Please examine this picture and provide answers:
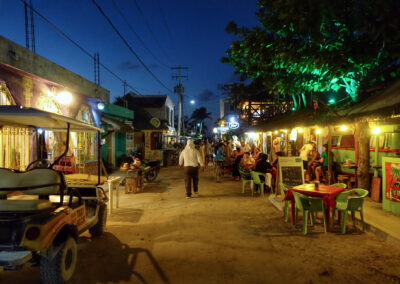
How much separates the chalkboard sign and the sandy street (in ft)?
3.83

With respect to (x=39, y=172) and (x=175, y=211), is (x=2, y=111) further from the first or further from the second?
(x=175, y=211)

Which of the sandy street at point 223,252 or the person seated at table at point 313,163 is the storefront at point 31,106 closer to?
the sandy street at point 223,252

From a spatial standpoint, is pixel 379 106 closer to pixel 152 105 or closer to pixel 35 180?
pixel 35 180

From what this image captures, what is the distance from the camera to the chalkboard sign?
8312mm

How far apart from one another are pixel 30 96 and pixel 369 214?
32.8 ft

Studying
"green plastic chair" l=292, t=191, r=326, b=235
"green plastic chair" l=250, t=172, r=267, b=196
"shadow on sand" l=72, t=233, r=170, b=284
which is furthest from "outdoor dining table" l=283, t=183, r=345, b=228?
"shadow on sand" l=72, t=233, r=170, b=284

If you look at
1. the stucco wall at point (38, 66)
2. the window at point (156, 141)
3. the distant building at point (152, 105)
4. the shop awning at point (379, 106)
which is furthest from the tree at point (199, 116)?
the shop awning at point (379, 106)

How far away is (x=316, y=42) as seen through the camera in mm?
6996

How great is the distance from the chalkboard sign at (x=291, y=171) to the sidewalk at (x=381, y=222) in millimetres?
696

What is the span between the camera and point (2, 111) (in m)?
3.98

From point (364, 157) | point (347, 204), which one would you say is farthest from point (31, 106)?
point (364, 157)

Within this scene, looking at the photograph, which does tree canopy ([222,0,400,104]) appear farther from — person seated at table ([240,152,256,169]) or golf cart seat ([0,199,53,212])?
golf cart seat ([0,199,53,212])

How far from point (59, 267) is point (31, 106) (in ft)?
22.3

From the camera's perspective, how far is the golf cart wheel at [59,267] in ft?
11.9
